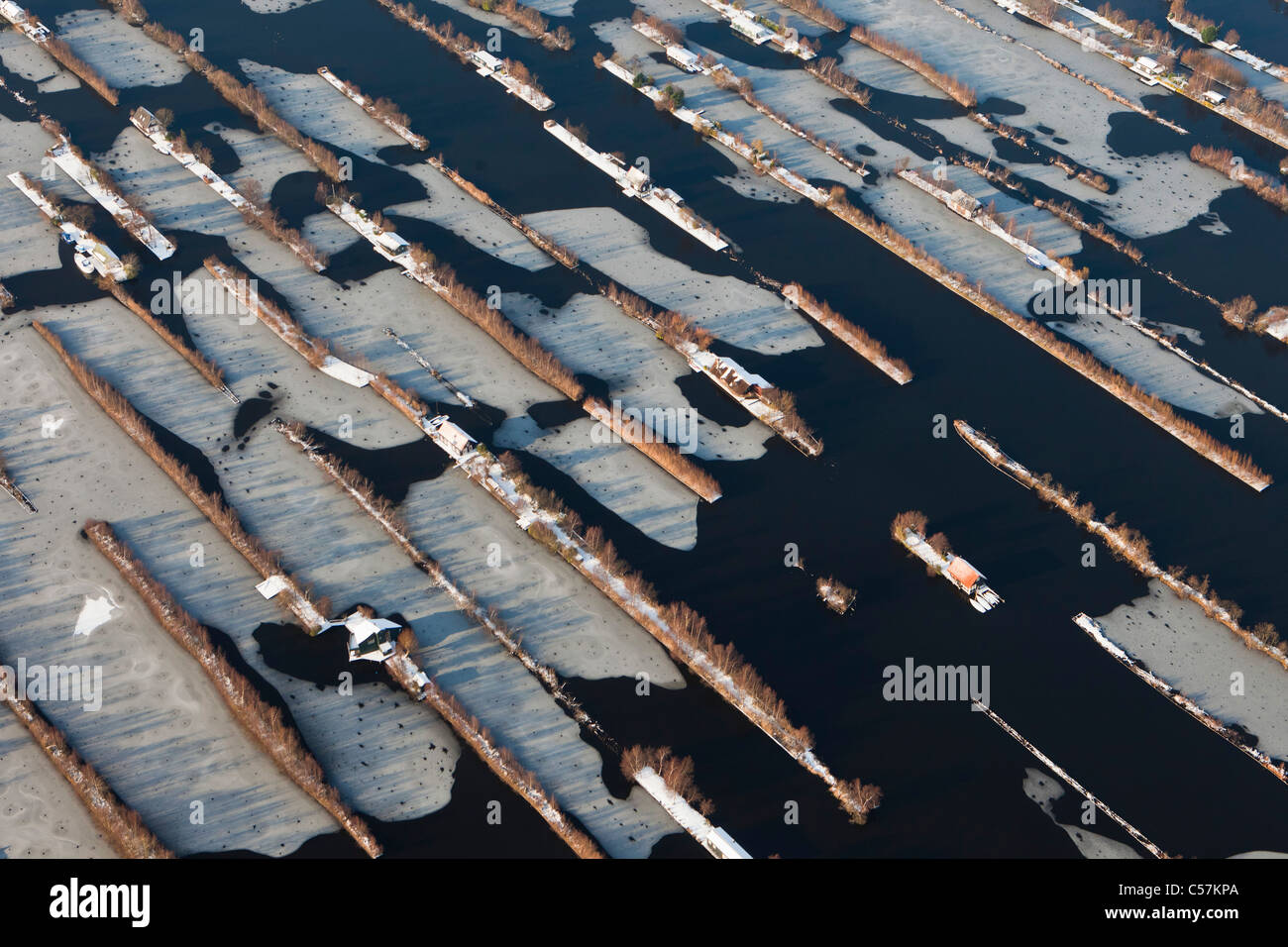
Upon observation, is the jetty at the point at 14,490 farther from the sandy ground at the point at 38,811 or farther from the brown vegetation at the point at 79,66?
the brown vegetation at the point at 79,66

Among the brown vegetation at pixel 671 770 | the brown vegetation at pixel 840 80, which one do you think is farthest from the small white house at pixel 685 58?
the brown vegetation at pixel 671 770

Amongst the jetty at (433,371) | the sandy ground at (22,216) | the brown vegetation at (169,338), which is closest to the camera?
the brown vegetation at (169,338)

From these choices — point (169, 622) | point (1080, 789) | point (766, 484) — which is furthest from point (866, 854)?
point (169, 622)

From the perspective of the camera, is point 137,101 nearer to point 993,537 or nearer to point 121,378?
point 121,378

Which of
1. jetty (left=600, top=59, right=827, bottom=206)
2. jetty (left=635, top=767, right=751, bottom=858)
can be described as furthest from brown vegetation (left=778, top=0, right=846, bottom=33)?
jetty (left=635, top=767, right=751, bottom=858)

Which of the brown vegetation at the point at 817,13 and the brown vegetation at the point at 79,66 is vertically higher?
the brown vegetation at the point at 817,13

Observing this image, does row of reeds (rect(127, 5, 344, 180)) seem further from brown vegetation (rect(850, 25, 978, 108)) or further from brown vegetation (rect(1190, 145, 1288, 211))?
brown vegetation (rect(1190, 145, 1288, 211))

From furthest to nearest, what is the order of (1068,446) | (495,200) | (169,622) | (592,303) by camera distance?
1. (495,200)
2. (592,303)
3. (1068,446)
4. (169,622)
